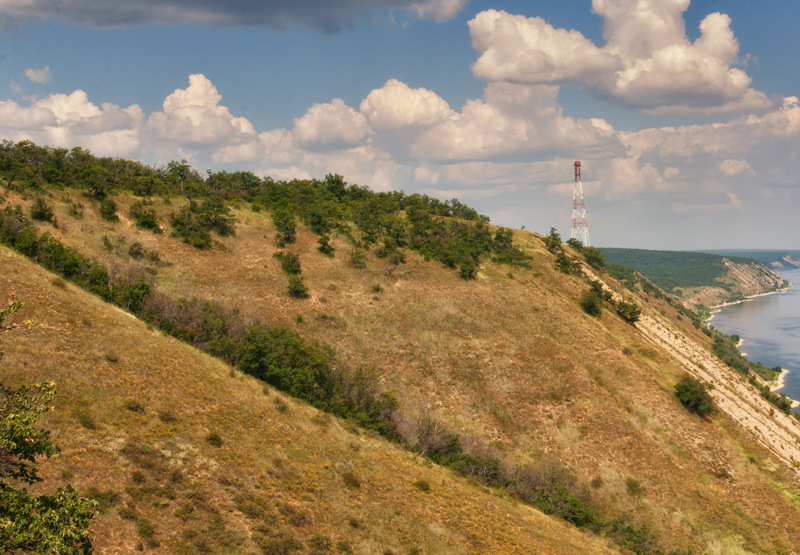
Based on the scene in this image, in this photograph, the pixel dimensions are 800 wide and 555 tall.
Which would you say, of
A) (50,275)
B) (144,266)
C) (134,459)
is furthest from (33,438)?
(144,266)

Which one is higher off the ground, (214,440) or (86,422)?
(86,422)

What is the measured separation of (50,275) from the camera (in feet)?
132

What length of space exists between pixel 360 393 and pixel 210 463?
74.8 ft

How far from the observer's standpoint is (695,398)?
59.9 meters

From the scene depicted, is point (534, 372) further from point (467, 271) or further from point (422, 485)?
point (422, 485)

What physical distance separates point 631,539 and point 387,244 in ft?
203

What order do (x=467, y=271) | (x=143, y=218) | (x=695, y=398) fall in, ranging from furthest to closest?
(x=467, y=271) < (x=143, y=218) < (x=695, y=398)

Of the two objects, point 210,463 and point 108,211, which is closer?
point 210,463

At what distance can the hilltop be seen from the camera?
25734 millimetres

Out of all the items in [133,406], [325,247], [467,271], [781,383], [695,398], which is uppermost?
[325,247]

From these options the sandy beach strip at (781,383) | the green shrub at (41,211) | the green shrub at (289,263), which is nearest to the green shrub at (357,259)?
the green shrub at (289,263)

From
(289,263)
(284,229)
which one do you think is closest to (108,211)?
(289,263)

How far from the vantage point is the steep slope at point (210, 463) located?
71.7 ft

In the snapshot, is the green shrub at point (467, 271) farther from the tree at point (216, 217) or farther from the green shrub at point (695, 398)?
the tree at point (216, 217)
